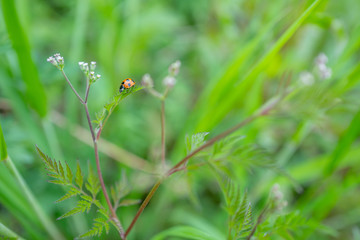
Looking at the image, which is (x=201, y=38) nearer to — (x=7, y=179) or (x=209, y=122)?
(x=209, y=122)

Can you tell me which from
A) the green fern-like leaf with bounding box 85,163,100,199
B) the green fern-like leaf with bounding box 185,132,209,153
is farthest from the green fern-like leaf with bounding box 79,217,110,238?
the green fern-like leaf with bounding box 185,132,209,153

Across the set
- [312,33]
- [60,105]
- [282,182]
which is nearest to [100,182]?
→ [282,182]

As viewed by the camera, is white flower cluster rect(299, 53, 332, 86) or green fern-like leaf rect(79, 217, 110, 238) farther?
white flower cluster rect(299, 53, 332, 86)

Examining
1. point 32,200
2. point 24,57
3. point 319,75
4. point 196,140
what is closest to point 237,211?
point 196,140

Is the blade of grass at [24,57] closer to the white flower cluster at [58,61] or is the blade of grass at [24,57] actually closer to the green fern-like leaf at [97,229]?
the white flower cluster at [58,61]

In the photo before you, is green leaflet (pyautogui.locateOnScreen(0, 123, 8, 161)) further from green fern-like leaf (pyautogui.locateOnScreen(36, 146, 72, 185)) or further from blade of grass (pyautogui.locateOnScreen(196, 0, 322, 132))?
blade of grass (pyautogui.locateOnScreen(196, 0, 322, 132))

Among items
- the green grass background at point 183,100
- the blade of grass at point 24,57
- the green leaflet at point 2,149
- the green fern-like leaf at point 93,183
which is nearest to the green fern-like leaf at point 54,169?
the green fern-like leaf at point 93,183

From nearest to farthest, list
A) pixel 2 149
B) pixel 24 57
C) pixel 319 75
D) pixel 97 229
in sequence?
pixel 97 229
pixel 2 149
pixel 319 75
pixel 24 57

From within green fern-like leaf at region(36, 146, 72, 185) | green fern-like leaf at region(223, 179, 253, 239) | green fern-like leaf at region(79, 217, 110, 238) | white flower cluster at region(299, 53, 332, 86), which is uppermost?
white flower cluster at region(299, 53, 332, 86)

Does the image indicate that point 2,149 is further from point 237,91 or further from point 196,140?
point 237,91
